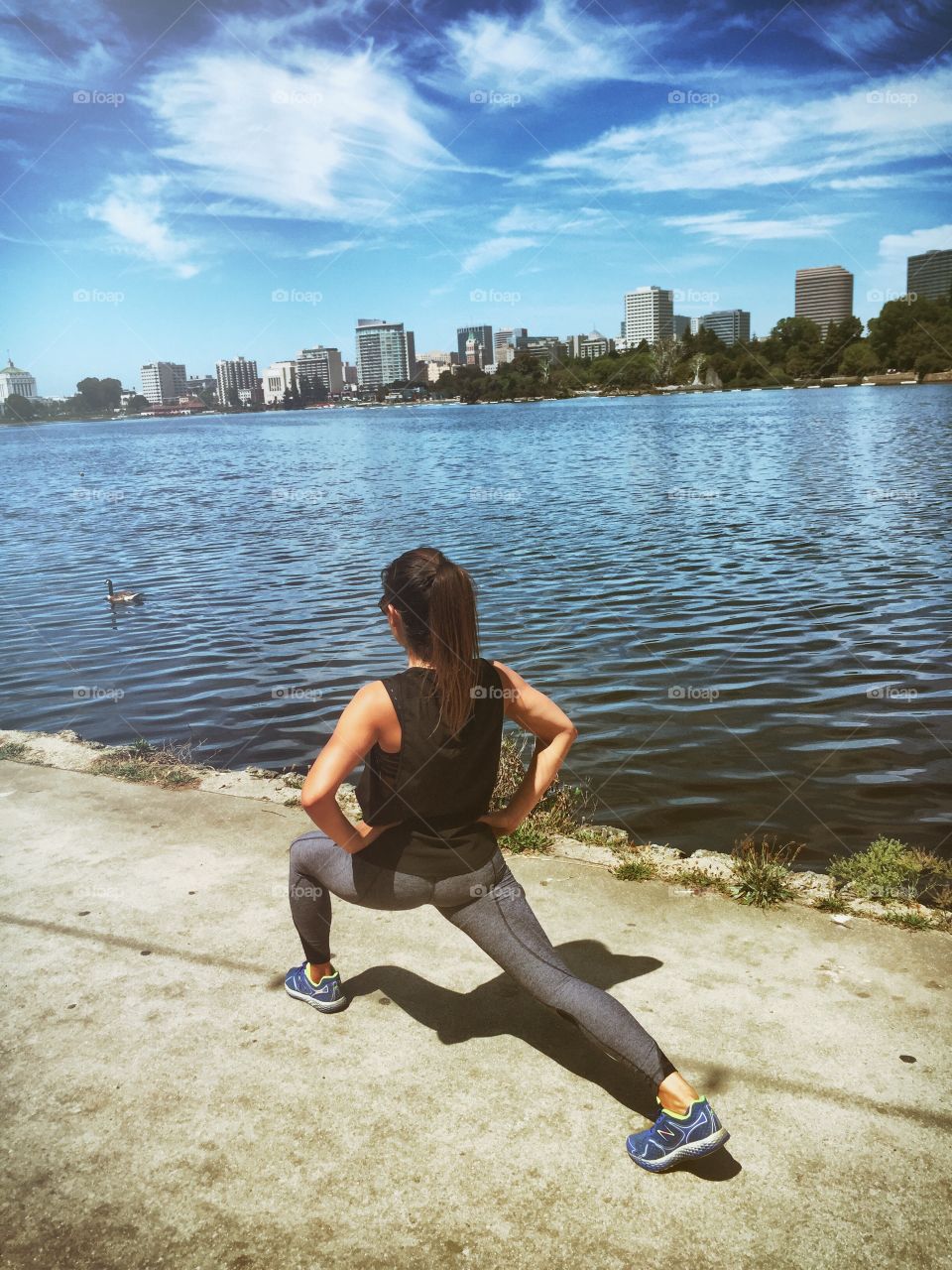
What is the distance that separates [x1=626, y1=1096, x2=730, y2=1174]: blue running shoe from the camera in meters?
2.70

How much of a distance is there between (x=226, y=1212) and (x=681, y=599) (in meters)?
12.7

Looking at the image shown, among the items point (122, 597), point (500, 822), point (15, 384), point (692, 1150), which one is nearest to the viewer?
point (692, 1150)

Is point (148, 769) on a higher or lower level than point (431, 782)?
lower

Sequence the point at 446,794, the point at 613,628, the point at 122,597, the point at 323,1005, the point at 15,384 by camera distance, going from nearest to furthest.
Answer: the point at 446,794, the point at 323,1005, the point at 613,628, the point at 122,597, the point at 15,384

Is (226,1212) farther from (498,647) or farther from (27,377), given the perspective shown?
(27,377)

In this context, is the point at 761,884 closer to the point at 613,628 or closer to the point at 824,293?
the point at 613,628

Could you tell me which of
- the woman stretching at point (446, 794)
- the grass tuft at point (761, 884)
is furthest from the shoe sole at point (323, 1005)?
the grass tuft at point (761, 884)

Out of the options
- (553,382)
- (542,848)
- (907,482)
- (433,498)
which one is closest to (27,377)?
(553,382)

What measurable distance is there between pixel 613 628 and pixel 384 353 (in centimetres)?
14833

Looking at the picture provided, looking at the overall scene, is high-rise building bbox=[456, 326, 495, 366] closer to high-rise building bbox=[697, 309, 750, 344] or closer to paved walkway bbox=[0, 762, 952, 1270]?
high-rise building bbox=[697, 309, 750, 344]

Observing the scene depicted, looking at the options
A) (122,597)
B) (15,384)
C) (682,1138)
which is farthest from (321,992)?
(15,384)

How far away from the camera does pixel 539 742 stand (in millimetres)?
3447

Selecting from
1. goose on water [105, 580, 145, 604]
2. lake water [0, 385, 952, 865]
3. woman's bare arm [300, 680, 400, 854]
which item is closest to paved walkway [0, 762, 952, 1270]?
woman's bare arm [300, 680, 400, 854]

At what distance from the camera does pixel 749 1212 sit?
2.62 metres
